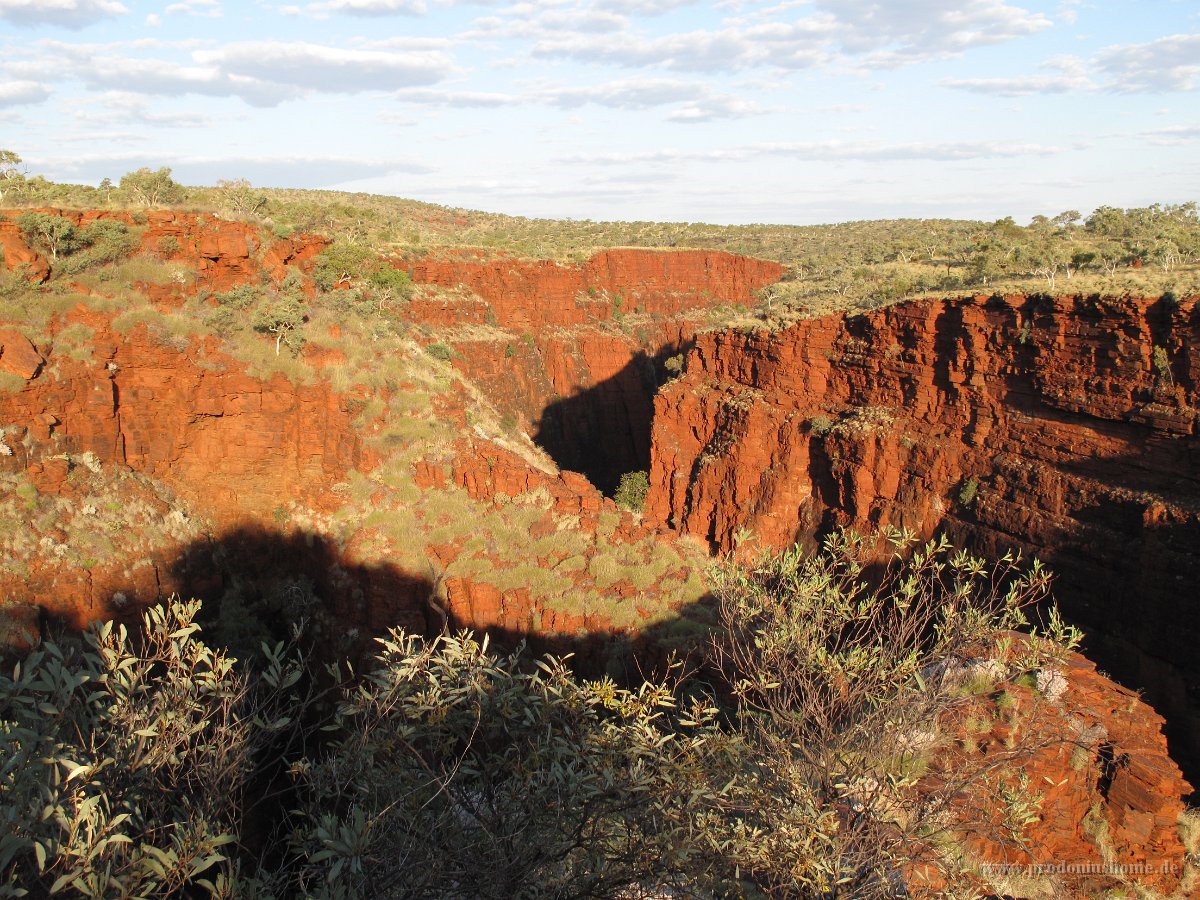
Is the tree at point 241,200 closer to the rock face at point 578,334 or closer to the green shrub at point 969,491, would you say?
the rock face at point 578,334

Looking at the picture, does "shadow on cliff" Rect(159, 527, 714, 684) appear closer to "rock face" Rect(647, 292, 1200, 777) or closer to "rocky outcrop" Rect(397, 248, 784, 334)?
"rock face" Rect(647, 292, 1200, 777)

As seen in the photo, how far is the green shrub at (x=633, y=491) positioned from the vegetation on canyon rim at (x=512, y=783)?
73.2ft

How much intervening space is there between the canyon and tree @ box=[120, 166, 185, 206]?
5533mm

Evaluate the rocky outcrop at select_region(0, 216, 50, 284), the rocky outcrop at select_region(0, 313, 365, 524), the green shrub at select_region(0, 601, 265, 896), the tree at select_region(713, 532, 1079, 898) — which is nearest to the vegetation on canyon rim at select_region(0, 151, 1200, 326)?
the rocky outcrop at select_region(0, 216, 50, 284)

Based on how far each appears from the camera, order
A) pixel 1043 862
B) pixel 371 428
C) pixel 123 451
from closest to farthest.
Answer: pixel 1043 862
pixel 123 451
pixel 371 428

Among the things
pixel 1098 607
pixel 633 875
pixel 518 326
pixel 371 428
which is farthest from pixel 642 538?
pixel 518 326

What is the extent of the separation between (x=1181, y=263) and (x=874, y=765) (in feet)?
63.9

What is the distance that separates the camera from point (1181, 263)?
64.0 feet

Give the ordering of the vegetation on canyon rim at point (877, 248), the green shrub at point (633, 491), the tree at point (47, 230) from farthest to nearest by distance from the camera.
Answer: the green shrub at point (633, 491) < the vegetation on canyon rim at point (877, 248) < the tree at point (47, 230)

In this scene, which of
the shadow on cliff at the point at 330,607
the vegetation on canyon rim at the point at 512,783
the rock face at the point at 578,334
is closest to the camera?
the vegetation on canyon rim at the point at 512,783

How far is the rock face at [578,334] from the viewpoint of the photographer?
3888 cm

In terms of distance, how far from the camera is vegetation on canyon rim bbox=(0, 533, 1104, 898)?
4.40 m

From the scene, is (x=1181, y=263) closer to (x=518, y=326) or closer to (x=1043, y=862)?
(x=1043, y=862)

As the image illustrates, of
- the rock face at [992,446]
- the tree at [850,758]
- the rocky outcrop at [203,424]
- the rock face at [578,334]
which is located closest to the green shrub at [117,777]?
the tree at [850,758]
